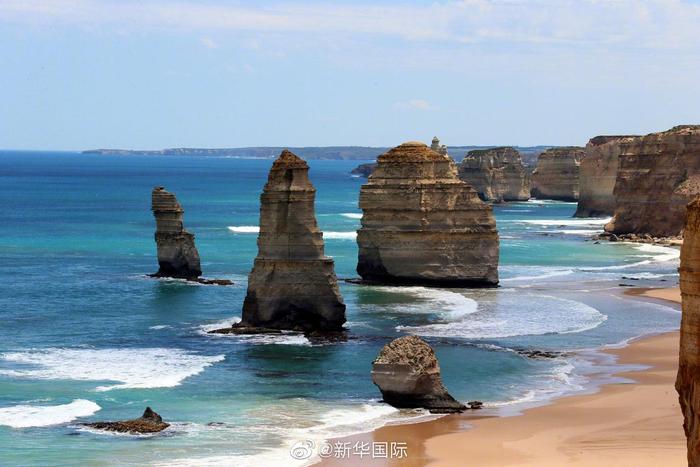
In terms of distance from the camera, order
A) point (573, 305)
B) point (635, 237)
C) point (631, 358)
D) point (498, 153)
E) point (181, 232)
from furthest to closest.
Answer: point (498, 153), point (635, 237), point (181, 232), point (573, 305), point (631, 358)

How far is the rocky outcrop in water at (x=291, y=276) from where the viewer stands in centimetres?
3759

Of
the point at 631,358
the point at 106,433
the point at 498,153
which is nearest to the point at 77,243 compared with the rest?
the point at 631,358

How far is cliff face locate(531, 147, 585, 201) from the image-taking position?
132500 millimetres

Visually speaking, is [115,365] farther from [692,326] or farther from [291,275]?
[692,326]

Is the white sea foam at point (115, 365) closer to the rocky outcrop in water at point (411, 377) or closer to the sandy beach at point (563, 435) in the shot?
the rocky outcrop in water at point (411, 377)

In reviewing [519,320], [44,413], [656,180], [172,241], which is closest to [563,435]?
[44,413]

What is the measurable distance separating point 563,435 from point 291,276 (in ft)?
44.5

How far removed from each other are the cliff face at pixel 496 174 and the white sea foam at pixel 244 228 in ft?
129

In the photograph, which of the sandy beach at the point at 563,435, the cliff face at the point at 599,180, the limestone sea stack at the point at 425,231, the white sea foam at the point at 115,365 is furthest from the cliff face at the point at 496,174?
the sandy beach at the point at 563,435

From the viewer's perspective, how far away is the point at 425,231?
162 feet

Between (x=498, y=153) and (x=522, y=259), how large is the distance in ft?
224

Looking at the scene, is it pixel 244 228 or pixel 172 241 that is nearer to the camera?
pixel 172 241

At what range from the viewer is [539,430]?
2605 cm

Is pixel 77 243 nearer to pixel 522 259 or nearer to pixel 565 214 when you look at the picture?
pixel 522 259
